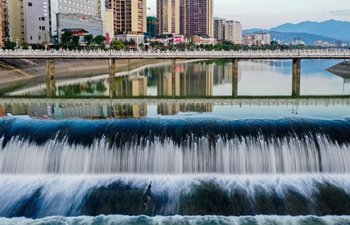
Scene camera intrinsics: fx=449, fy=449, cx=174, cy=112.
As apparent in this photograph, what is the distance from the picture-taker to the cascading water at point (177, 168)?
673 inches

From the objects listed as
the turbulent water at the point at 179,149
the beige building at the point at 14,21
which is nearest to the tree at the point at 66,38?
the beige building at the point at 14,21

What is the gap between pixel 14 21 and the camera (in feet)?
317

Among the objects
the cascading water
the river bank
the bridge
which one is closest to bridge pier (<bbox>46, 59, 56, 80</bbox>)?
the bridge

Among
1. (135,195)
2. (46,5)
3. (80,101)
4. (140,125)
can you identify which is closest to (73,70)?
(46,5)

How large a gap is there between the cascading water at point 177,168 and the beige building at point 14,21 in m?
76.9

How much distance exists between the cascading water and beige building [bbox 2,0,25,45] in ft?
252

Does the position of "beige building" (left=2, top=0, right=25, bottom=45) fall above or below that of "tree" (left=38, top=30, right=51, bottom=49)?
above

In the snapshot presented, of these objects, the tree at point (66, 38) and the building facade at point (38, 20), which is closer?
the tree at point (66, 38)

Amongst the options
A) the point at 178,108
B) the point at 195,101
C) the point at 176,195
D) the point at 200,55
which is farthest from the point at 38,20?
the point at 176,195

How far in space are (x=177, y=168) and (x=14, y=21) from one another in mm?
87179

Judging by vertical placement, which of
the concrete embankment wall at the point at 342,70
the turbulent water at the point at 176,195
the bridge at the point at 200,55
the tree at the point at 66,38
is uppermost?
the tree at the point at 66,38

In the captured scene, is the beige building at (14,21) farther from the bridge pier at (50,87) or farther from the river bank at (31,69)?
the bridge pier at (50,87)

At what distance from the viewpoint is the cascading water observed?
1709 cm

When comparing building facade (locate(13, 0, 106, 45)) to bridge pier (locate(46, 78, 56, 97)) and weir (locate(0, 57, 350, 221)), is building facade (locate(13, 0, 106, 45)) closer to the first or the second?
bridge pier (locate(46, 78, 56, 97))
